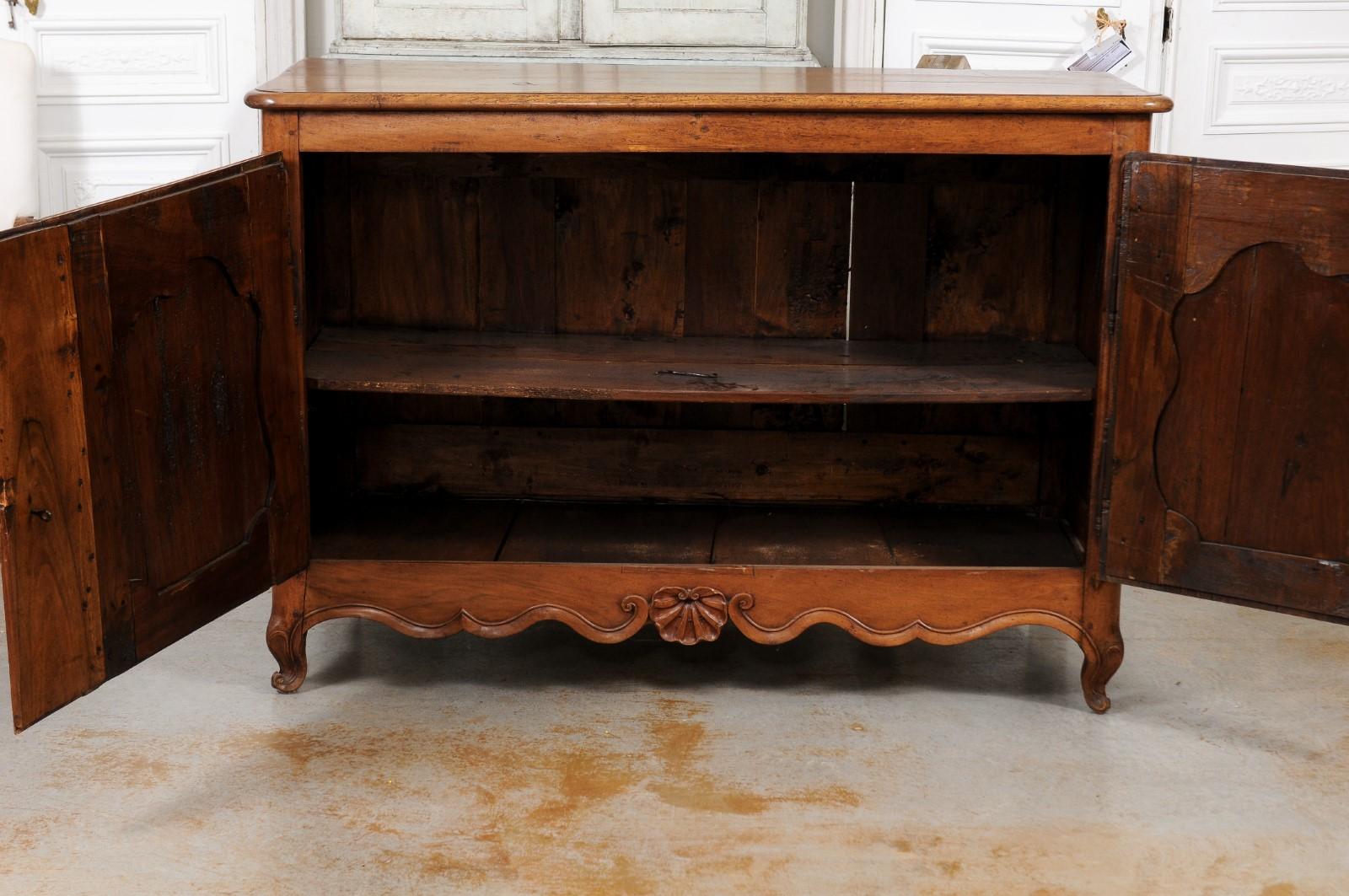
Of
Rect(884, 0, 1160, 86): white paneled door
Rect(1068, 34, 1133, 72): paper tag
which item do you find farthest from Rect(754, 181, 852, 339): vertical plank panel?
Rect(884, 0, 1160, 86): white paneled door

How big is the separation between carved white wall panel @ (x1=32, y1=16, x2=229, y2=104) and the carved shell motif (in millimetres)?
2922

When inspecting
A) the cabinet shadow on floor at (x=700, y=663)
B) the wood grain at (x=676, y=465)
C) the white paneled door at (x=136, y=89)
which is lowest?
the cabinet shadow on floor at (x=700, y=663)

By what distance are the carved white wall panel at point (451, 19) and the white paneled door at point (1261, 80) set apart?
2067 mm

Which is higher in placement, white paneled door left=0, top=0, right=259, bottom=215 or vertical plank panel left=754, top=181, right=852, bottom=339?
white paneled door left=0, top=0, right=259, bottom=215

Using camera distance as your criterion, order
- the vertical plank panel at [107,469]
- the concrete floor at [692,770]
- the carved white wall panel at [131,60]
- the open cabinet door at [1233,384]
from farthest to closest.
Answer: the carved white wall panel at [131,60] < the open cabinet door at [1233,384] < the concrete floor at [692,770] < the vertical plank panel at [107,469]

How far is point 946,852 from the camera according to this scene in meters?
1.96

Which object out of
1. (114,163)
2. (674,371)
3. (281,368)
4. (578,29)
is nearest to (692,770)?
(674,371)

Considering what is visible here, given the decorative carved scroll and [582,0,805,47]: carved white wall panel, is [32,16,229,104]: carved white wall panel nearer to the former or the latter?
[582,0,805,47]: carved white wall panel

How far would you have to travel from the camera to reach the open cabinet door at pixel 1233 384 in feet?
6.80

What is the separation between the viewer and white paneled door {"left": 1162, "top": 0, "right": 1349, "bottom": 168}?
4.56m

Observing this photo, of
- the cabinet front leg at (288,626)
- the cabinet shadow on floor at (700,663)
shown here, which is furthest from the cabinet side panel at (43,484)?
the cabinet shadow on floor at (700,663)

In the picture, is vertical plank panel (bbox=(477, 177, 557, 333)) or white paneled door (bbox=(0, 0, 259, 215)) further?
white paneled door (bbox=(0, 0, 259, 215))

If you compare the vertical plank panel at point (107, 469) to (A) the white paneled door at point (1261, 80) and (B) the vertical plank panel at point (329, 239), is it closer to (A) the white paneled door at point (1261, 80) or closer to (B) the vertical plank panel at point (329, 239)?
(B) the vertical plank panel at point (329, 239)

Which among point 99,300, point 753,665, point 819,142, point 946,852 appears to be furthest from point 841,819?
point 99,300
